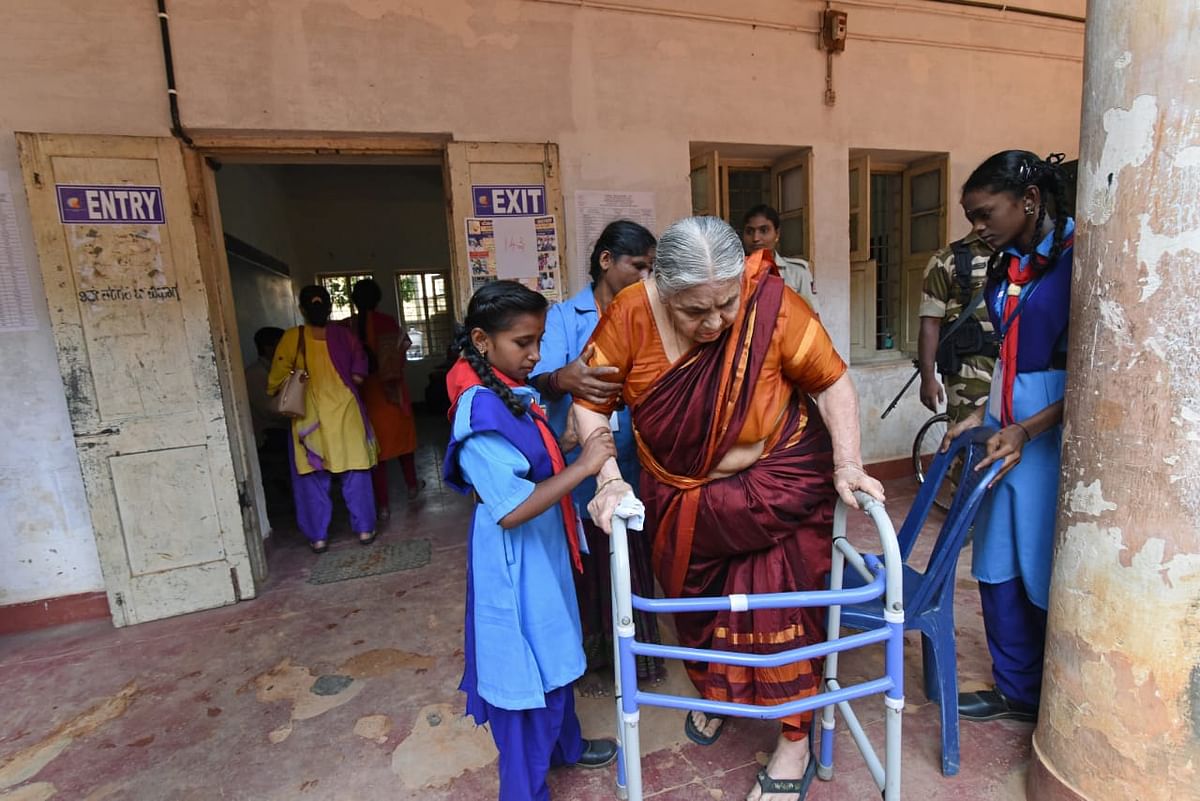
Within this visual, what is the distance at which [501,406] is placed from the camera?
146 cm

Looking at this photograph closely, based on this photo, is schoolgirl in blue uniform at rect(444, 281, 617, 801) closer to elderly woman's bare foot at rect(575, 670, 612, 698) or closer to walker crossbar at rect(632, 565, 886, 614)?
walker crossbar at rect(632, 565, 886, 614)

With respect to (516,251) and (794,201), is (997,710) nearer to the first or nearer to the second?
(516,251)

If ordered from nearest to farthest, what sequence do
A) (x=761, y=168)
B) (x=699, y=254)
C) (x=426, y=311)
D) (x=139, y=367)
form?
1. (x=699, y=254)
2. (x=139, y=367)
3. (x=761, y=168)
4. (x=426, y=311)

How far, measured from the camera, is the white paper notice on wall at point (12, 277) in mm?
2748

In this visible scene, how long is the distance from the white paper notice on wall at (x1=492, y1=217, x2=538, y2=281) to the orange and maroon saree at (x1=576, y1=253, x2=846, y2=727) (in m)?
1.85

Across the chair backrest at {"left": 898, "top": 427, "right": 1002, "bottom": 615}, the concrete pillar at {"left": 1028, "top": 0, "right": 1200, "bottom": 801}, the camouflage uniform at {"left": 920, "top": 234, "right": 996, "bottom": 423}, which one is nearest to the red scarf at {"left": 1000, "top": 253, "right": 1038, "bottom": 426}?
the chair backrest at {"left": 898, "top": 427, "right": 1002, "bottom": 615}

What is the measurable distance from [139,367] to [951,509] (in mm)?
3419

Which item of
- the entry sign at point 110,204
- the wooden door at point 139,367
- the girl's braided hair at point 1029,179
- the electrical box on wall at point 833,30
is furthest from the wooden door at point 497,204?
the girl's braided hair at point 1029,179

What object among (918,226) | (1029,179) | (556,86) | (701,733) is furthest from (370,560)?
(918,226)

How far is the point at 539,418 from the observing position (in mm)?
1590

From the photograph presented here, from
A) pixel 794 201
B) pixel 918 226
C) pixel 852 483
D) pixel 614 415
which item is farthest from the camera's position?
pixel 918 226

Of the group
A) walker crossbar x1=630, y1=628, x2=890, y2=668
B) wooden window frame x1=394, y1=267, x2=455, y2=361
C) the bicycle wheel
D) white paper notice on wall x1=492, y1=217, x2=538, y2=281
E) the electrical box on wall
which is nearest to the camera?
walker crossbar x1=630, y1=628, x2=890, y2=668

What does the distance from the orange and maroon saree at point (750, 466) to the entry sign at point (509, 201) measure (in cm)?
192

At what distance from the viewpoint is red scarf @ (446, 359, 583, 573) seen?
150 cm
